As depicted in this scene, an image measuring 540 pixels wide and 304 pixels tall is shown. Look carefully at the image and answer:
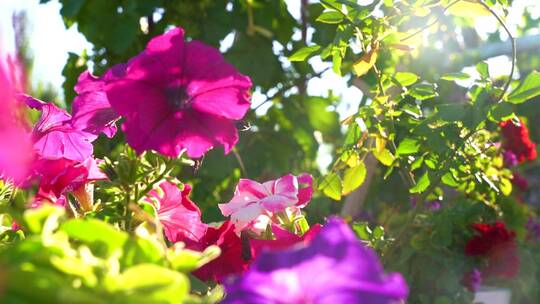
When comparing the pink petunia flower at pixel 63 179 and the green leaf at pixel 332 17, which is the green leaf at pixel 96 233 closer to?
the pink petunia flower at pixel 63 179

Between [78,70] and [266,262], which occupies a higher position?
[266,262]

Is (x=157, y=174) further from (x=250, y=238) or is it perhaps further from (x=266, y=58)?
(x=266, y=58)

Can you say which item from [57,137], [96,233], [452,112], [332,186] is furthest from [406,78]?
[96,233]

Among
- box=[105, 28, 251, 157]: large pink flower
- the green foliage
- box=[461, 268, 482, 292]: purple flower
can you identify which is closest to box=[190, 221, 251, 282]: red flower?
box=[105, 28, 251, 157]: large pink flower

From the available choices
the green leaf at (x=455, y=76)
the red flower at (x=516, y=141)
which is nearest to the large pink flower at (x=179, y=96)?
the green leaf at (x=455, y=76)

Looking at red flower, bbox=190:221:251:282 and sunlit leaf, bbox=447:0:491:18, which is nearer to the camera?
red flower, bbox=190:221:251:282

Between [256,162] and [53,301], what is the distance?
2023mm

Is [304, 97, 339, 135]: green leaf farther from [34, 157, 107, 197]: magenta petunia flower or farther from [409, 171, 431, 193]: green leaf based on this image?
[34, 157, 107, 197]: magenta petunia flower

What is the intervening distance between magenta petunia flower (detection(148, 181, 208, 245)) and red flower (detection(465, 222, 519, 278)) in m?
1.24

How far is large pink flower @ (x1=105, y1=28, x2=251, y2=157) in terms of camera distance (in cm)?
58

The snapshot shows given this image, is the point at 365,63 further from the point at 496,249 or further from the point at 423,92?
the point at 496,249

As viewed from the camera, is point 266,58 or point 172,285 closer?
point 172,285

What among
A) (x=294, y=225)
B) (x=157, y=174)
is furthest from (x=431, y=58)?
(x=157, y=174)

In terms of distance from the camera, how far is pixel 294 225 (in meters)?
0.76
